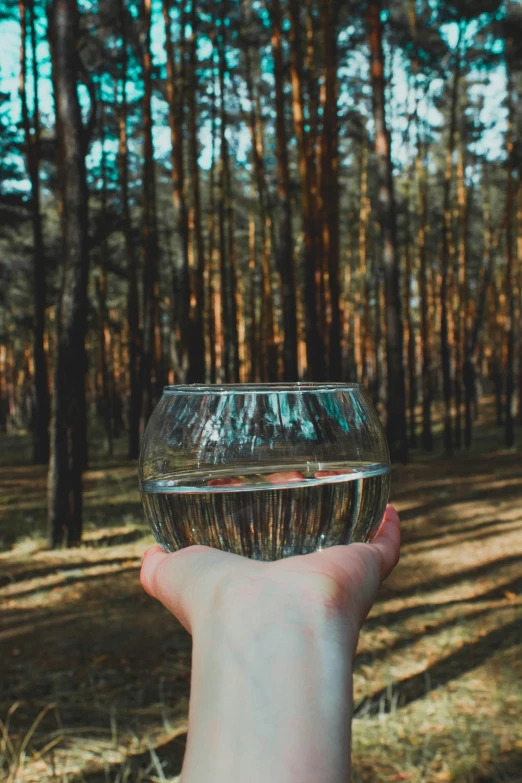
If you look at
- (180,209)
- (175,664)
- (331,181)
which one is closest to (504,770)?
(175,664)

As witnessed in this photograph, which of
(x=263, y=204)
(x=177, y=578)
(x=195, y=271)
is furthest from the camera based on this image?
(x=263, y=204)

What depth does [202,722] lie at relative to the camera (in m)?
0.66

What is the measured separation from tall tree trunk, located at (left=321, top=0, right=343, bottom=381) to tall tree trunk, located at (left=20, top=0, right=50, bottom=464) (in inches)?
206

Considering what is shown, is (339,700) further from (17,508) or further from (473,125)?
(473,125)

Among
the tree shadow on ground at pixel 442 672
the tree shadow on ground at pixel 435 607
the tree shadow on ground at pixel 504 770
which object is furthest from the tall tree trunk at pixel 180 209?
the tree shadow on ground at pixel 504 770

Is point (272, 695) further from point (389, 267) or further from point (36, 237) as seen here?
point (36, 237)

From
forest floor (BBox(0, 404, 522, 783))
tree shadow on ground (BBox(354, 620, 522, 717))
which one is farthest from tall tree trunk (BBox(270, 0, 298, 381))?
tree shadow on ground (BBox(354, 620, 522, 717))

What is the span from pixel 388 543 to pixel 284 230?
9.31 m

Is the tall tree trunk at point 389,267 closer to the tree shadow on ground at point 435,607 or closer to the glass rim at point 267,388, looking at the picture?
the tree shadow on ground at point 435,607

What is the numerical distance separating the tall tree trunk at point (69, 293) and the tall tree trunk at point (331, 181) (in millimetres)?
4092

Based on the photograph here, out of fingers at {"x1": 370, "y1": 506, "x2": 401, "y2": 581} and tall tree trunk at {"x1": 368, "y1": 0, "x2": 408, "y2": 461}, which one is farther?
tall tree trunk at {"x1": 368, "y1": 0, "x2": 408, "y2": 461}

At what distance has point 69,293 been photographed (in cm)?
663

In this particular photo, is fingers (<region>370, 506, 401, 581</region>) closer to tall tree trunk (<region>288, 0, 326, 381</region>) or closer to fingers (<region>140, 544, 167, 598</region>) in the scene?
fingers (<region>140, 544, 167, 598</region>)

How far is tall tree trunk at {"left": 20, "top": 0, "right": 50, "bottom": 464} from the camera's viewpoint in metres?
12.4
